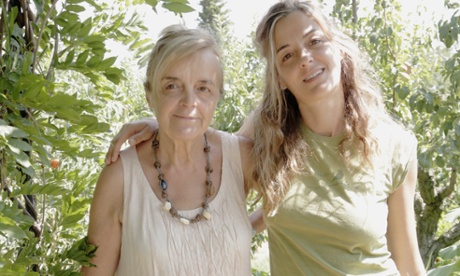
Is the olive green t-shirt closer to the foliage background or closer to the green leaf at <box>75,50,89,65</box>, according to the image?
the foliage background

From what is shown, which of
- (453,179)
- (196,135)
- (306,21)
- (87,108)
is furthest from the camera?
(453,179)

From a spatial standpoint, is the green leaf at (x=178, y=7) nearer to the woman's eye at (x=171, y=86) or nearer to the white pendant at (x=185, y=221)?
the woman's eye at (x=171, y=86)

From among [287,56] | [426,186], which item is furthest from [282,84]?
[426,186]

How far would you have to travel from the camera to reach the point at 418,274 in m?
1.84

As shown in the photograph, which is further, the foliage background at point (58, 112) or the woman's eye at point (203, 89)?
the woman's eye at point (203, 89)

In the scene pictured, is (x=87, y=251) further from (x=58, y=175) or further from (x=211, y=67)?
(x=211, y=67)

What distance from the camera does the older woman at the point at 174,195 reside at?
155 cm

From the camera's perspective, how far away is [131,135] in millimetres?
1684

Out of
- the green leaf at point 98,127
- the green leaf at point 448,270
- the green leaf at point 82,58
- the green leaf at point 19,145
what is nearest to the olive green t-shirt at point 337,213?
the green leaf at point 448,270

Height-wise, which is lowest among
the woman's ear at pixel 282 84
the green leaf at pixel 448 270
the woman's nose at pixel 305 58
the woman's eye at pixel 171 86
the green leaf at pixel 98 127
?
the green leaf at pixel 448 270

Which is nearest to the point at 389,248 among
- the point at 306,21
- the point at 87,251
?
the point at 306,21

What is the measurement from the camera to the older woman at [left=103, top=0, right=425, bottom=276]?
5.60 ft

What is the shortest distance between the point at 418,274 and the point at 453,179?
7.83ft

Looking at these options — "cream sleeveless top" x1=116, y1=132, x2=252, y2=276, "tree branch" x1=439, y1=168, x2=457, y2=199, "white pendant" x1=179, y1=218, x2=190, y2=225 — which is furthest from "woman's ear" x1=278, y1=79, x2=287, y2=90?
"tree branch" x1=439, y1=168, x2=457, y2=199
